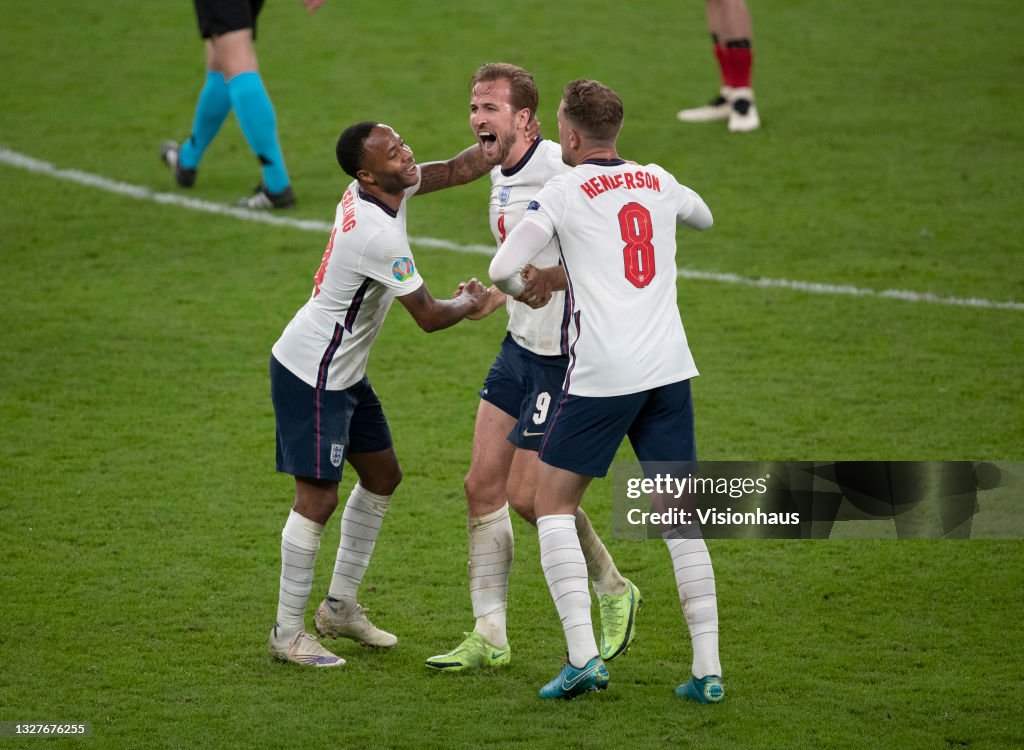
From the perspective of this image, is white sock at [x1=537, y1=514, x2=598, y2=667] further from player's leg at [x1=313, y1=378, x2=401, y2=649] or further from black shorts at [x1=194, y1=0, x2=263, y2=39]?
black shorts at [x1=194, y1=0, x2=263, y2=39]

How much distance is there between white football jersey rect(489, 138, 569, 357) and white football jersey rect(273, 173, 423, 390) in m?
0.38

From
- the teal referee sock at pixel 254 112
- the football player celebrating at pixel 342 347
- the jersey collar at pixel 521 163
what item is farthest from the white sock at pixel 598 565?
the teal referee sock at pixel 254 112

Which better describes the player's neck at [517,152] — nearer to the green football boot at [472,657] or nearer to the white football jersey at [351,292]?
the white football jersey at [351,292]

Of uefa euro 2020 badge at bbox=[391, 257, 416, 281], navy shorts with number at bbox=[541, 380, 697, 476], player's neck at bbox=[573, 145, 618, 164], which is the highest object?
player's neck at bbox=[573, 145, 618, 164]

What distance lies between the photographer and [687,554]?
14.5 feet

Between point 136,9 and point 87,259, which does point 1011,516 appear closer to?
point 87,259

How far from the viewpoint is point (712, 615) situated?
14.4ft

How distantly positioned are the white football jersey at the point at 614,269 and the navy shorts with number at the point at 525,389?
0.35 metres

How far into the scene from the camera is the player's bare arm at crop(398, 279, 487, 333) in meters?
4.64

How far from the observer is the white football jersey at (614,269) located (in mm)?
4309

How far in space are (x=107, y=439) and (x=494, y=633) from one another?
278 cm

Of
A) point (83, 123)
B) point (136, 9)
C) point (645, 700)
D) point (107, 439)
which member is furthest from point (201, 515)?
point (136, 9)

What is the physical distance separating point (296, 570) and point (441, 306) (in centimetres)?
102

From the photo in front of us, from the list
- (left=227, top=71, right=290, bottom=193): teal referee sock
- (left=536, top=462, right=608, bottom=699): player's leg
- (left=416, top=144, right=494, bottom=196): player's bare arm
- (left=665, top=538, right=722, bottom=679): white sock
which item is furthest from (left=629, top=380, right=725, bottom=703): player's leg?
(left=227, top=71, right=290, bottom=193): teal referee sock
